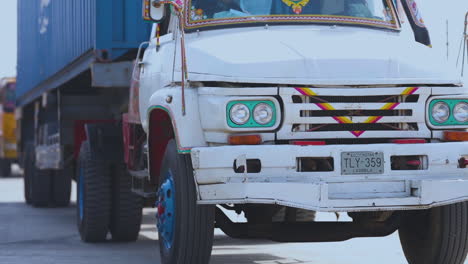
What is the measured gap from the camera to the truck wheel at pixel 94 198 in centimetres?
1063

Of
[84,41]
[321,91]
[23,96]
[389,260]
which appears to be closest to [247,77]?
[321,91]

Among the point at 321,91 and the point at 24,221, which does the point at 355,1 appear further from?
the point at 24,221

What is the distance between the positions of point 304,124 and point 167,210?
3.89 ft

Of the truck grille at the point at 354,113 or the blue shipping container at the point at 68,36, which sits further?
the blue shipping container at the point at 68,36

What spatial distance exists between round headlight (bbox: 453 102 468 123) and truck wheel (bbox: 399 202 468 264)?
0.62 metres

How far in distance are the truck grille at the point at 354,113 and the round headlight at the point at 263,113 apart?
0.33ft

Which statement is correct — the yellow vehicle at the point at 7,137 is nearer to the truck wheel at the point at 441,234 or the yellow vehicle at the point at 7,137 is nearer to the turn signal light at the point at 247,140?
the truck wheel at the point at 441,234

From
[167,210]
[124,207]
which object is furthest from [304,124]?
[124,207]

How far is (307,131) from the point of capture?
6.90m

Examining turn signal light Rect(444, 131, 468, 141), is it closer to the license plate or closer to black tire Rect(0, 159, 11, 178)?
the license plate

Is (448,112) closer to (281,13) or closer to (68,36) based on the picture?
(281,13)

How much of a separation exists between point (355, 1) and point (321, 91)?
1335 mm

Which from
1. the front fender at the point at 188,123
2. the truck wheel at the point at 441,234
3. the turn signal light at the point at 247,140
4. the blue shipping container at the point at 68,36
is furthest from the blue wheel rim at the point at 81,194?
the turn signal light at the point at 247,140

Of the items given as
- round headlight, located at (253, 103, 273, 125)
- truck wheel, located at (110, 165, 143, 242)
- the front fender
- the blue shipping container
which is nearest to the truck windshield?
the front fender
